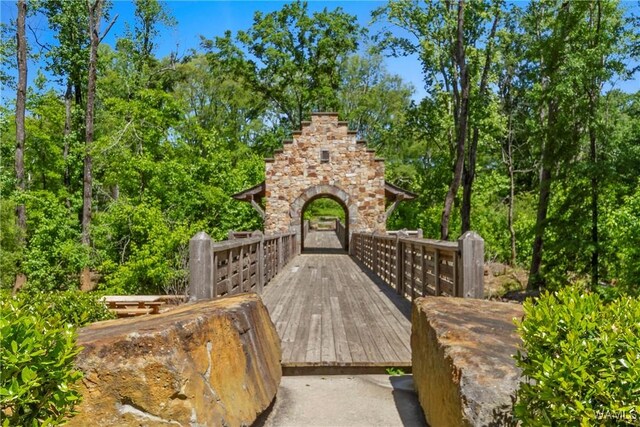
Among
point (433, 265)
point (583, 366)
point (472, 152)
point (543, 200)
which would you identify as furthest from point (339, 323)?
point (472, 152)

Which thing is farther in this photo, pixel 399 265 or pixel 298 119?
pixel 298 119

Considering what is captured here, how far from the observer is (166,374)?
261cm

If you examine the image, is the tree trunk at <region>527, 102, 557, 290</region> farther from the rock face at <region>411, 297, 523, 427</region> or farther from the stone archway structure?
the rock face at <region>411, 297, 523, 427</region>

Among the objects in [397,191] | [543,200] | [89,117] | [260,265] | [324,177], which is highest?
[89,117]

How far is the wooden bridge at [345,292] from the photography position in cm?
498

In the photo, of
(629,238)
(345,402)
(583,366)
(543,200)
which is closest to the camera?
(583,366)

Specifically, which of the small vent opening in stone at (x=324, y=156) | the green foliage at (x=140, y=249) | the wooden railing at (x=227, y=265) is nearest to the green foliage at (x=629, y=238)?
the wooden railing at (x=227, y=265)

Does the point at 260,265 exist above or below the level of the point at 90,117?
below

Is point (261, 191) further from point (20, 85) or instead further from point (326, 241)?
point (20, 85)

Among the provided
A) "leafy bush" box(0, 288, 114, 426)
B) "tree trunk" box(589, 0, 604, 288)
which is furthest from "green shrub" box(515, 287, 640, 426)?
"tree trunk" box(589, 0, 604, 288)

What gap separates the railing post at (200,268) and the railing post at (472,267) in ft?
9.30

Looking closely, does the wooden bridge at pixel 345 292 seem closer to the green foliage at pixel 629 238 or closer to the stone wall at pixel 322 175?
the green foliage at pixel 629 238

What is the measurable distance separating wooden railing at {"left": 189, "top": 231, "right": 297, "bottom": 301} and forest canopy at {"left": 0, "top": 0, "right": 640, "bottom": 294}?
21.7 ft

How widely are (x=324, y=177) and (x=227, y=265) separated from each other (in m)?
14.3
